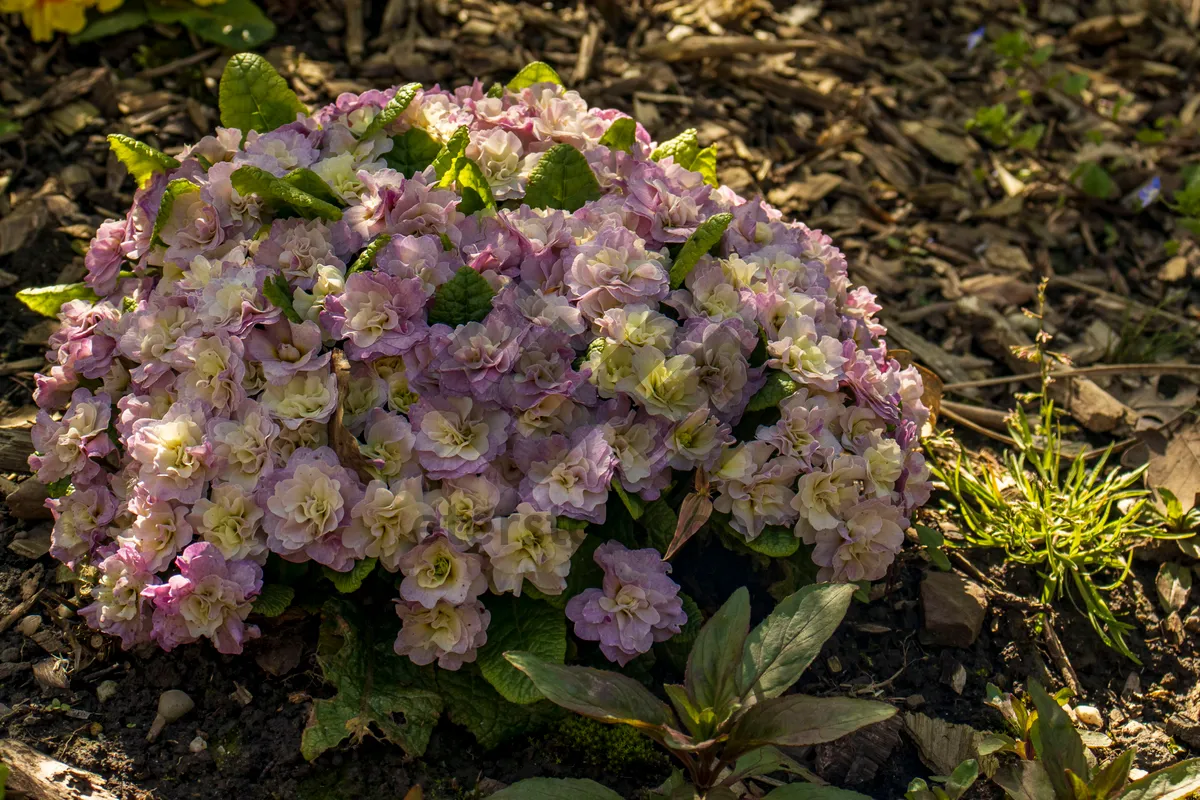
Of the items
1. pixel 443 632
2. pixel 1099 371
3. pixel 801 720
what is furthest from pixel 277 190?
pixel 1099 371

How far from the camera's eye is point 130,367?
2.45 m

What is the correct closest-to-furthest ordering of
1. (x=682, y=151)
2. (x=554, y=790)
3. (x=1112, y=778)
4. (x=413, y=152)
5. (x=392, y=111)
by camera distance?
(x=554, y=790) → (x=1112, y=778) → (x=392, y=111) → (x=413, y=152) → (x=682, y=151)

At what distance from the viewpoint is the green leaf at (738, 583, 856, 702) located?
201 cm

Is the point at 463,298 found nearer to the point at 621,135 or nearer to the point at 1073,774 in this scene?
the point at 621,135

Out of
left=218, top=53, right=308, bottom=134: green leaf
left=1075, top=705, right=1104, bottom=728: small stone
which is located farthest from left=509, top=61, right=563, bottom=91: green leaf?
left=1075, top=705, right=1104, bottom=728: small stone

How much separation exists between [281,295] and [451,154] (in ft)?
1.64

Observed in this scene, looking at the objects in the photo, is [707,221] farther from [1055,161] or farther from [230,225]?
[1055,161]

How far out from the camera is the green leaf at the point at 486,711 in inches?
88.6

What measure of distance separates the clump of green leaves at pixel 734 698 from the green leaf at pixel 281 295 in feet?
2.68

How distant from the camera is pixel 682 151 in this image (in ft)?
9.36

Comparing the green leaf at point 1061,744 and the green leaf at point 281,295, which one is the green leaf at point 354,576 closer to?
the green leaf at point 281,295

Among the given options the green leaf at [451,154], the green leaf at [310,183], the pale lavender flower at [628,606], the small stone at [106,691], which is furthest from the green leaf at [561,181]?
the small stone at [106,691]

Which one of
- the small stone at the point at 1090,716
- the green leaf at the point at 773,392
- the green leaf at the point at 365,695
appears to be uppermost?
the green leaf at the point at 773,392

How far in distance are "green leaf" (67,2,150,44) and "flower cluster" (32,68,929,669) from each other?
159 centimetres
